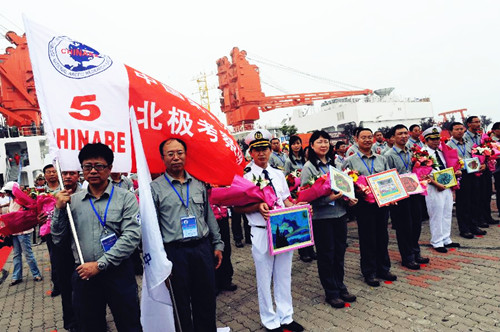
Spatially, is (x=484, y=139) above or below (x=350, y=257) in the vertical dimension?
above

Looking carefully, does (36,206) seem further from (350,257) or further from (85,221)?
(350,257)

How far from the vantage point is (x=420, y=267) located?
459 centimetres

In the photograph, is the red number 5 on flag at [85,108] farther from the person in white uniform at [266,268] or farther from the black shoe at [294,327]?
the black shoe at [294,327]

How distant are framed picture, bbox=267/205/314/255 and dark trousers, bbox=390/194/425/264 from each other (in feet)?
6.45

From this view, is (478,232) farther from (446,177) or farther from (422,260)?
(422,260)

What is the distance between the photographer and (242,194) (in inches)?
122

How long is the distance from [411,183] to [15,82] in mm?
25935

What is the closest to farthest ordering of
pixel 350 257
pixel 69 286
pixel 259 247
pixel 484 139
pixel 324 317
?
pixel 259 247 → pixel 324 317 → pixel 69 286 → pixel 350 257 → pixel 484 139

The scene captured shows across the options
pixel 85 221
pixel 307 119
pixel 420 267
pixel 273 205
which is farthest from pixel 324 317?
pixel 307 119

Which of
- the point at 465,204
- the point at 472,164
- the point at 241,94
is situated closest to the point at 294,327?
the point at 465,204

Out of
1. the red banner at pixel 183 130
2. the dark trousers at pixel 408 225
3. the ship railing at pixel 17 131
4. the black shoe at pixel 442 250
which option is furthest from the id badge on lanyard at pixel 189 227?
the ship railing at pixel 17 131

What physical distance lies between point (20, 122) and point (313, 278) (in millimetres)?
25827

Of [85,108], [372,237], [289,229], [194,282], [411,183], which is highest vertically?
[85,108]

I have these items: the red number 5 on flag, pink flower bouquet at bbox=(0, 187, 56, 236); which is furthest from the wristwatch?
pink flower bouquet at bbox=(0, 187, 56, 236)
